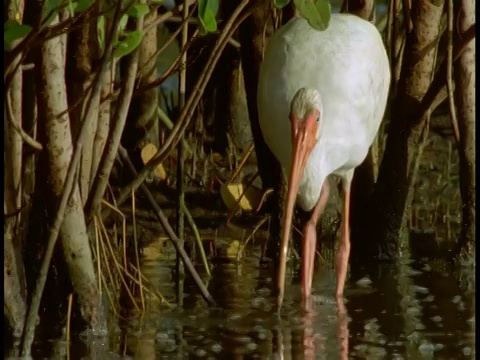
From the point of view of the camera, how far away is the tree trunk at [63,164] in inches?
222

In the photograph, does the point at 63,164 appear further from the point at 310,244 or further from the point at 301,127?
the point at 310,244

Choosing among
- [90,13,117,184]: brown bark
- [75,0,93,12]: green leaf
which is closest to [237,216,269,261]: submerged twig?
[90,13,117,184]: brown bark

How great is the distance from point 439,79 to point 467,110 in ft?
0.73

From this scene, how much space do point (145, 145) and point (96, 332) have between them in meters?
2.84

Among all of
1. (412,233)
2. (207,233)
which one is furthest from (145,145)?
(412,233)

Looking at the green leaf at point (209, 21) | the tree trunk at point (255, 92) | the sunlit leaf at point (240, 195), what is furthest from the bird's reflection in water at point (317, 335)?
the green leaf at point (209, 21)

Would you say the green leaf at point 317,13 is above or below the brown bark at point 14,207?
above

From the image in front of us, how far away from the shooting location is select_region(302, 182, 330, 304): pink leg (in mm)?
6965

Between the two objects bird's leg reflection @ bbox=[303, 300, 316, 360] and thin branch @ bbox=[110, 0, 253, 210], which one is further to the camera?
thin branch @ bbox=[110, 0, 253, 210]

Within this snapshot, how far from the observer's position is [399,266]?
25.4 feet

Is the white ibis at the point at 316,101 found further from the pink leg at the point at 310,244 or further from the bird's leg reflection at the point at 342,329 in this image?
the bird's leg reflection at the point at 342,329

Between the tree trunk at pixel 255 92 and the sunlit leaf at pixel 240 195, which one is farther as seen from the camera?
the sunlit leaf at pixel 240 195

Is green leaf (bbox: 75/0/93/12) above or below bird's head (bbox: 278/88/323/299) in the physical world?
above

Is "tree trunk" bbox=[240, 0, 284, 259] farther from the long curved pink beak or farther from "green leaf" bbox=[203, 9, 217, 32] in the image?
"green leaf" bbox=[203, 9, 217, 32]
